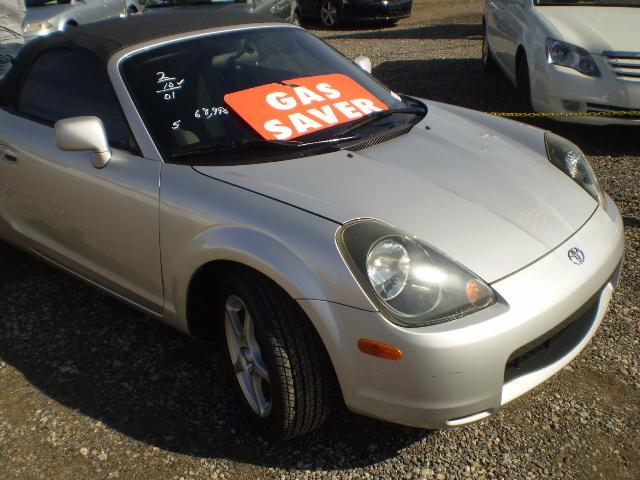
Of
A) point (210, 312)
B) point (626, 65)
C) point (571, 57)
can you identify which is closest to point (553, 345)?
point (210, 312)

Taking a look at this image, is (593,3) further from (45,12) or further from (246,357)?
(45,12)

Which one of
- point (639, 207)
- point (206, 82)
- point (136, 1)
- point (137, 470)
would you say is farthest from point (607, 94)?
point (136, 1)

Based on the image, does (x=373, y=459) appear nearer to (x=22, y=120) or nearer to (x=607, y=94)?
(x=22, y=120)

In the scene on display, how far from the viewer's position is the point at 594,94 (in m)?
5.52

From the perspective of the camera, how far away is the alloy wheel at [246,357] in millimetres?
2729

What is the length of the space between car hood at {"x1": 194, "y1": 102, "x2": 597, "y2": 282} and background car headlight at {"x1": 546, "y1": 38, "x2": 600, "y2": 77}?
2.64 metres

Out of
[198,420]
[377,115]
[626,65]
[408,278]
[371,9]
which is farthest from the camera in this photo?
[371,9]

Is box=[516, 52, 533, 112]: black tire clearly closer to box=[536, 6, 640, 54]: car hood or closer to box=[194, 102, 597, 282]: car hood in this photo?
box=[536, 6, 640, 54]: car hood

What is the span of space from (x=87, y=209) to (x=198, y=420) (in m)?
1.04

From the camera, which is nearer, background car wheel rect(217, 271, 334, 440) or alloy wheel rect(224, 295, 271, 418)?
background car wheel rect(217, 271, 334, 440)

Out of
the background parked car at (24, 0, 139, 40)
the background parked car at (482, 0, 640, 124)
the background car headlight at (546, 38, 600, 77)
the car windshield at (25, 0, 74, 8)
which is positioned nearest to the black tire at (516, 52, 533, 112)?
the background parked car at (482, 0, 640, 124)

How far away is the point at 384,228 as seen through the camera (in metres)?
2.48

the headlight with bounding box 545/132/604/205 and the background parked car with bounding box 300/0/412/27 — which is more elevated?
the headlight with bounding box 545/132/604/205

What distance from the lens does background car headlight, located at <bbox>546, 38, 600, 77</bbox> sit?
558cm
